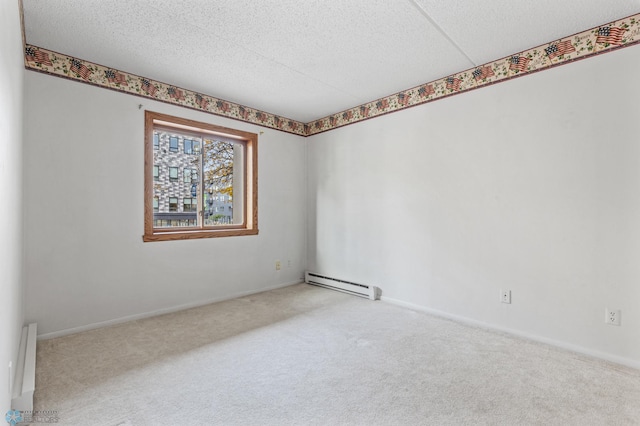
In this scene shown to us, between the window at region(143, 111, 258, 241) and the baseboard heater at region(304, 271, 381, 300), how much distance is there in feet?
3.80

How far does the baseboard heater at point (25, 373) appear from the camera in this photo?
5.17 feet

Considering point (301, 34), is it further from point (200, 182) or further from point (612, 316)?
point (612, 316)

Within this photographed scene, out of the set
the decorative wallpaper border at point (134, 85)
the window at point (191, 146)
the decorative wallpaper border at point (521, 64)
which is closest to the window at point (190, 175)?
the window at point (191, 146)

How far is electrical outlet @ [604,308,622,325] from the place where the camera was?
2.25 meters

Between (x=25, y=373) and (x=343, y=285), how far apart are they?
3.11 metres

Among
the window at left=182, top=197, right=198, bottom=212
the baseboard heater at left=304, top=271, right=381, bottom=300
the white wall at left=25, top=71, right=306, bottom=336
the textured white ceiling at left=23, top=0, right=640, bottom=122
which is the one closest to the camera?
the textured white ceiling at left=23, top=0, right=640, bottom=122

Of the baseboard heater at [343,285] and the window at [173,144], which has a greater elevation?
the window at [173,144]

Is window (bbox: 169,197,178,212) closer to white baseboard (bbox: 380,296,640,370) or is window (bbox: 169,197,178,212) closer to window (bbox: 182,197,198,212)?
window (bbox: 182,197,198,212)

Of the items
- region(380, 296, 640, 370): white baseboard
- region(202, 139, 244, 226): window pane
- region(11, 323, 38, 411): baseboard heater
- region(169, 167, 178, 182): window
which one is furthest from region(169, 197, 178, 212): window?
region(380, 296, 640, 370): white baseboard

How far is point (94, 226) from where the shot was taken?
285cm

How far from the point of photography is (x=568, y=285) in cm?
246

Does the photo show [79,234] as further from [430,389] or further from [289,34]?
[430,389]

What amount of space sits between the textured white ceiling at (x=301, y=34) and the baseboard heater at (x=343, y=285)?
2.45 m

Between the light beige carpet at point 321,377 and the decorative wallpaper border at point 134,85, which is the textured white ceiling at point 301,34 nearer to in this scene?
the decorative wallpaper border at point 134,85
